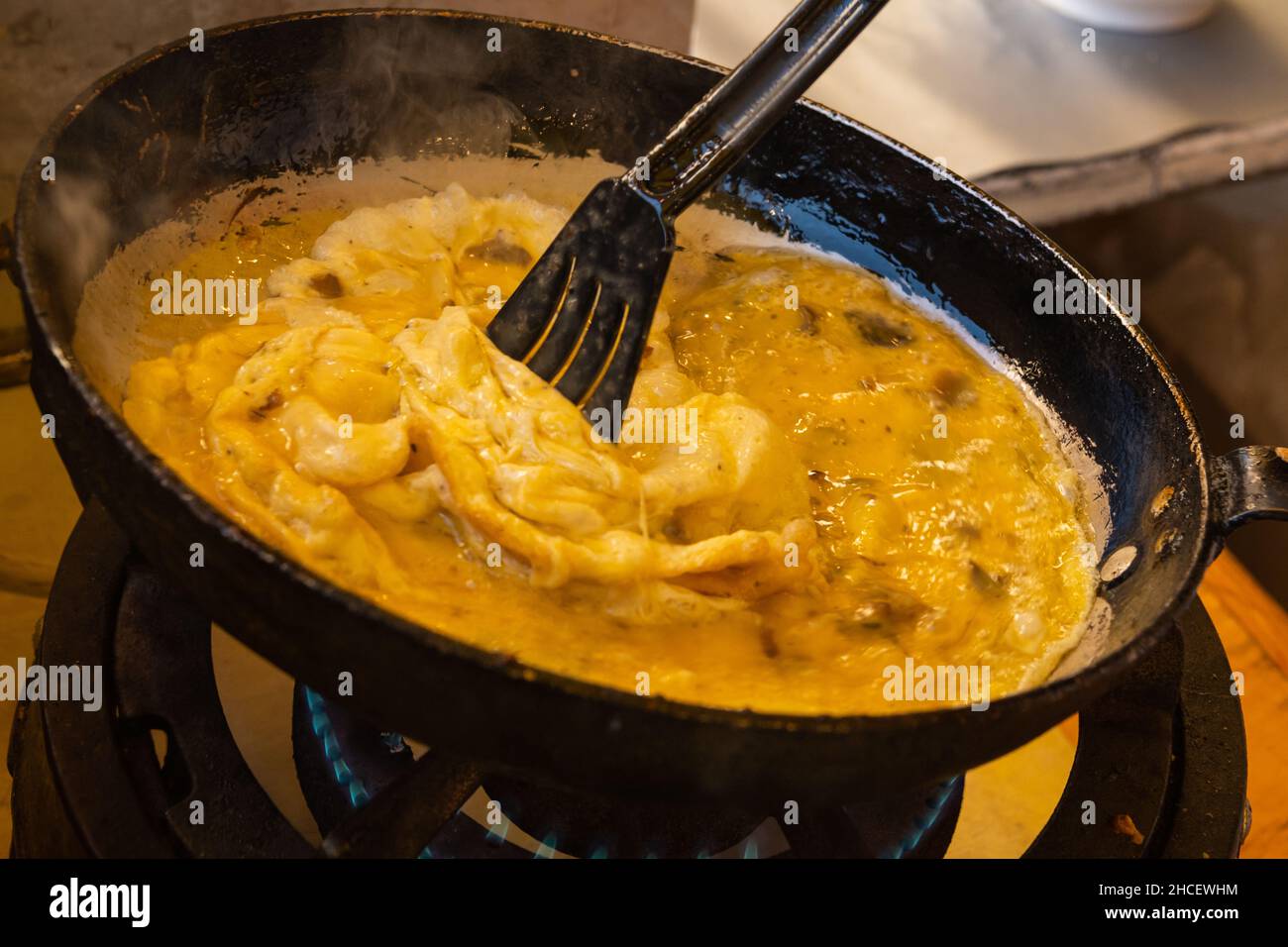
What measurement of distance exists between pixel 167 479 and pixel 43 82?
156 cm

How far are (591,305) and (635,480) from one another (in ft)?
0.91

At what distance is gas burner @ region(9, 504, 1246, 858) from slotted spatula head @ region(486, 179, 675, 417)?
547 mm

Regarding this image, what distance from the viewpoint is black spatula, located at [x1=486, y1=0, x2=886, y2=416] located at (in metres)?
1.56

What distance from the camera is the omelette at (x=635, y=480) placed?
4.43 feet

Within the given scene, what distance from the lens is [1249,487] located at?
1.44 metres

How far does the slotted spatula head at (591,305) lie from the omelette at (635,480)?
0.07m

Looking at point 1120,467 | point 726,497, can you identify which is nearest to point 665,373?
point 726,497

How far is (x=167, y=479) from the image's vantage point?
1.05 metres

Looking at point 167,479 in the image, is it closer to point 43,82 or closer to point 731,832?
point 731,832
